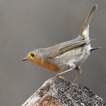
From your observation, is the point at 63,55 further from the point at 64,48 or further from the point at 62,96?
the point at 62,96

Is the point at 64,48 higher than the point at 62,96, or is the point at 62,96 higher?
the point at 64,48

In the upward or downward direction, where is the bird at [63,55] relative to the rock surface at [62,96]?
upward

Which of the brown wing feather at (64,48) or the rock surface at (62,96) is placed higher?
the brown wing feather at (64,48)

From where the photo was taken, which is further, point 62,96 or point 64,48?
point 64,48

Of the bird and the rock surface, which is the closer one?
the rock surface

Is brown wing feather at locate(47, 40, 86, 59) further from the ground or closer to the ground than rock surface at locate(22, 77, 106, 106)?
further from the ground

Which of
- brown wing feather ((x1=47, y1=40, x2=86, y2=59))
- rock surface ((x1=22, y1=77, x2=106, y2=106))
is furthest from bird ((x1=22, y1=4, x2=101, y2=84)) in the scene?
rock surface ((x1=22, y1=77, x2=106, y2=106))

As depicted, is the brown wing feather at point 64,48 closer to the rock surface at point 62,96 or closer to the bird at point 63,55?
the bird at point 63,55

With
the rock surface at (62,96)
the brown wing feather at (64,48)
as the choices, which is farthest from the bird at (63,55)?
the rock surface at (62,96)

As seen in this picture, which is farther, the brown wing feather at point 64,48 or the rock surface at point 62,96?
the brown wing feather at point 64,48

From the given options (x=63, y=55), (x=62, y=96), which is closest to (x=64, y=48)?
(x=63, y=55)

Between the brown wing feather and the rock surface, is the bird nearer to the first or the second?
the brown wing feather

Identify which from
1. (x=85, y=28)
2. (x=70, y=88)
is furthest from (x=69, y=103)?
(x=85, y=28)
